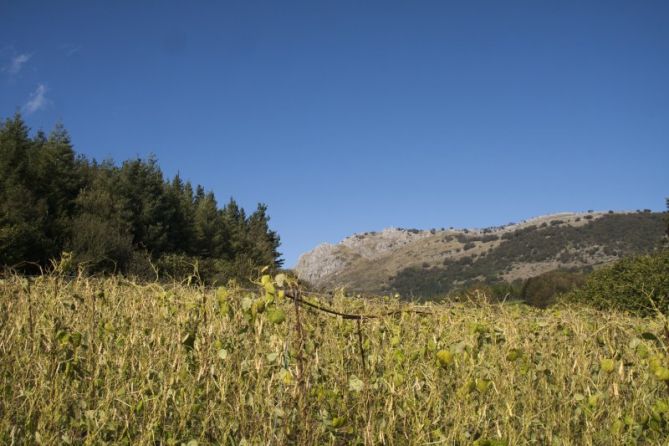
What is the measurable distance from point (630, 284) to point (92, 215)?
21.3 meters

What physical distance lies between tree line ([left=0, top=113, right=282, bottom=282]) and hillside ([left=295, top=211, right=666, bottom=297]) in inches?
776

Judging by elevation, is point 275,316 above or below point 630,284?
below

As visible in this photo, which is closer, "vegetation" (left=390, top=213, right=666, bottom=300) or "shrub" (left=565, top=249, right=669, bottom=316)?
"shrub" (left=565, top=249, right=669, bottom=316)

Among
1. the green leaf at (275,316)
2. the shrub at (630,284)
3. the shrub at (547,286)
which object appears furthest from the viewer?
the shrub at (547,286)

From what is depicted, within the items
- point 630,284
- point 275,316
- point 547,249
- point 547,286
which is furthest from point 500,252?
point 275,316

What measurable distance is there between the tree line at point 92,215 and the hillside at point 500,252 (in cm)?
1971

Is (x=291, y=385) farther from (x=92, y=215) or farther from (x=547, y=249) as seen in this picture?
(x=547, y=249)

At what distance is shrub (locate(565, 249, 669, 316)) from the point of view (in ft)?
36.6

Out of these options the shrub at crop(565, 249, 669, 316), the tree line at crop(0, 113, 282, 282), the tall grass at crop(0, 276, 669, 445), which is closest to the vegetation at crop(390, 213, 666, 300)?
the tree line at crop(0, 113, 282, 282)

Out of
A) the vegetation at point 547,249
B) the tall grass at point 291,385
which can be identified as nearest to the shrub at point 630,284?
the tall grass at point 291,385

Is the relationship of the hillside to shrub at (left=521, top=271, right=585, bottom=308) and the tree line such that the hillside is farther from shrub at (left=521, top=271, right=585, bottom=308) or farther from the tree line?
shrub at (left=521, top=271, right=585, bottom=308)

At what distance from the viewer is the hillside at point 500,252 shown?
71500 millimetres

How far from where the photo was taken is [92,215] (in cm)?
2423

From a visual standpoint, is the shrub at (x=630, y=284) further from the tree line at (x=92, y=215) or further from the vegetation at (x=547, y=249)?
the vegetation at (x=547, y=249)
